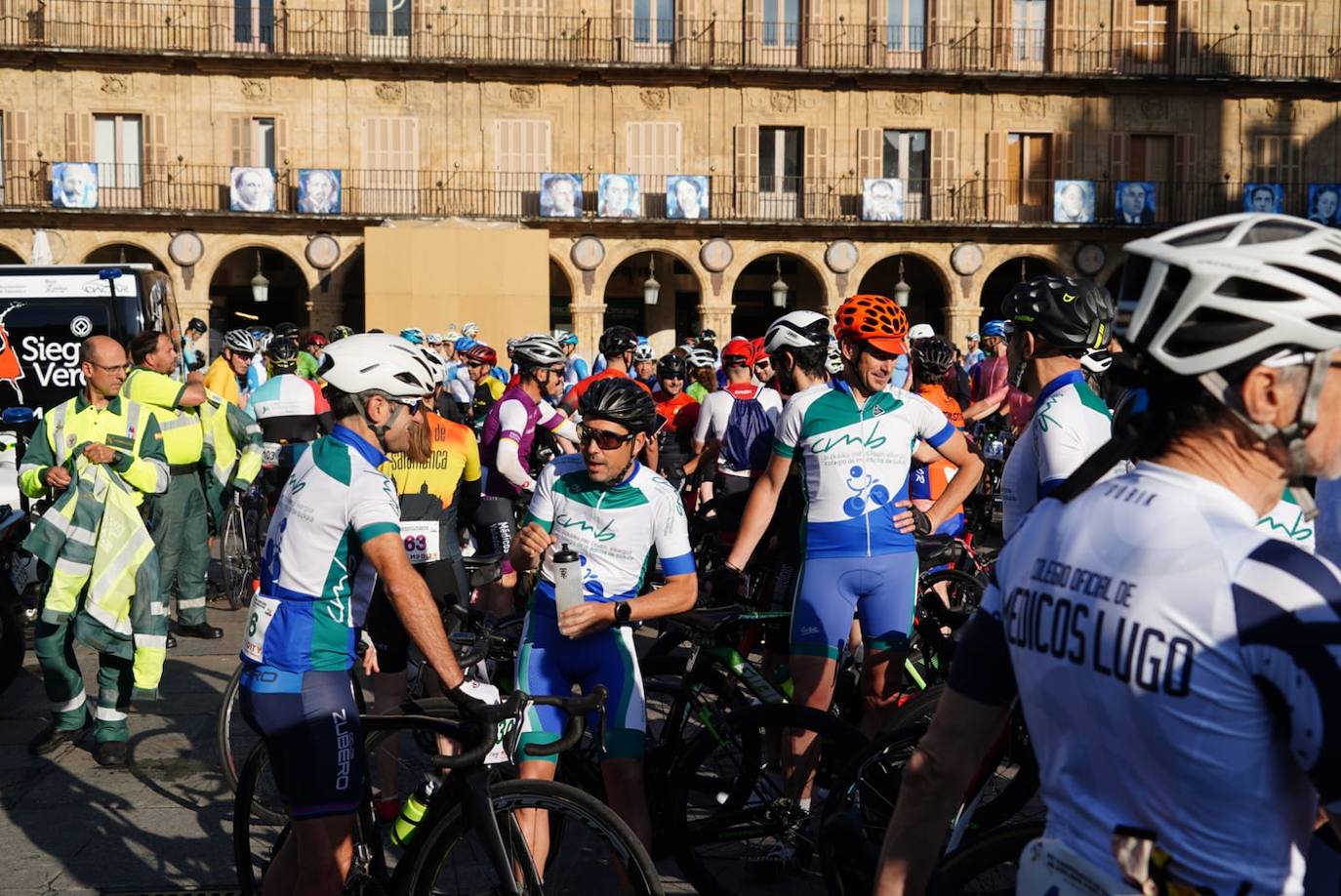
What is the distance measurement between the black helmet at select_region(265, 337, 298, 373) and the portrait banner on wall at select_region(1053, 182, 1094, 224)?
25.1 meters

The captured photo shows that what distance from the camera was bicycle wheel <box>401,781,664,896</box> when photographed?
3053 mm

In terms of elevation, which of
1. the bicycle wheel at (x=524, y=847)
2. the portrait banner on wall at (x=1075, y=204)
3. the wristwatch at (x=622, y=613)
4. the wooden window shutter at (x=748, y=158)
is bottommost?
the bicycle wheel at (x=524, y=847)

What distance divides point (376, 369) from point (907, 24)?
30181 mm

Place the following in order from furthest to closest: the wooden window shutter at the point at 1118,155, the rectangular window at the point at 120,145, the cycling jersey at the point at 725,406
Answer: the wooden window shutter at the point at 1118,155, the rectangular window at the point at 120,145, the cycling jersey at the point at 725,406

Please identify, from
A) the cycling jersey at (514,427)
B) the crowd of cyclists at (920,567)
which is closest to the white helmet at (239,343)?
the crowd of cyclists at (920,567)

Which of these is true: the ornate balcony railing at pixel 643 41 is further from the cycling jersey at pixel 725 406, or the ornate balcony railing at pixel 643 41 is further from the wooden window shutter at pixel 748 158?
the cycling jersey at pixel 725 406

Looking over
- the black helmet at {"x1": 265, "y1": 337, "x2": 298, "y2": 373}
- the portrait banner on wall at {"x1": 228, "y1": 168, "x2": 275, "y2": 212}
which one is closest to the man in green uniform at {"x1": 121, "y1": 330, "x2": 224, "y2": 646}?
the black helmet at {"x1": 265, "y1": 337, "x2": 298, "y2": 373}

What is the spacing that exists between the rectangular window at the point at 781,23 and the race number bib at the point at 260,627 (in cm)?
2938

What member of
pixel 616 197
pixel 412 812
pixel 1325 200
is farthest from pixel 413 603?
pixel 1325 200

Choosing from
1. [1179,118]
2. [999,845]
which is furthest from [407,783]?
[1179,118]

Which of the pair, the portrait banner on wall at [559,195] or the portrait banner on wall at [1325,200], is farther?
the portrait banner on wall at [1325,200]

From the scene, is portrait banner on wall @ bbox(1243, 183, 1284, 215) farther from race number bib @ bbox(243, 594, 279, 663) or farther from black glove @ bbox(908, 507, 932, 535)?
race number bib @ bbox(243, 594, 279, 663)

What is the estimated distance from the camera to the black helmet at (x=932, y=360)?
8.17 meters

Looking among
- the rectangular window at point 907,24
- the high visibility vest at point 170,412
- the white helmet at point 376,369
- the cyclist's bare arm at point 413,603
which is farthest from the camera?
the rectangular window at point 907,24
